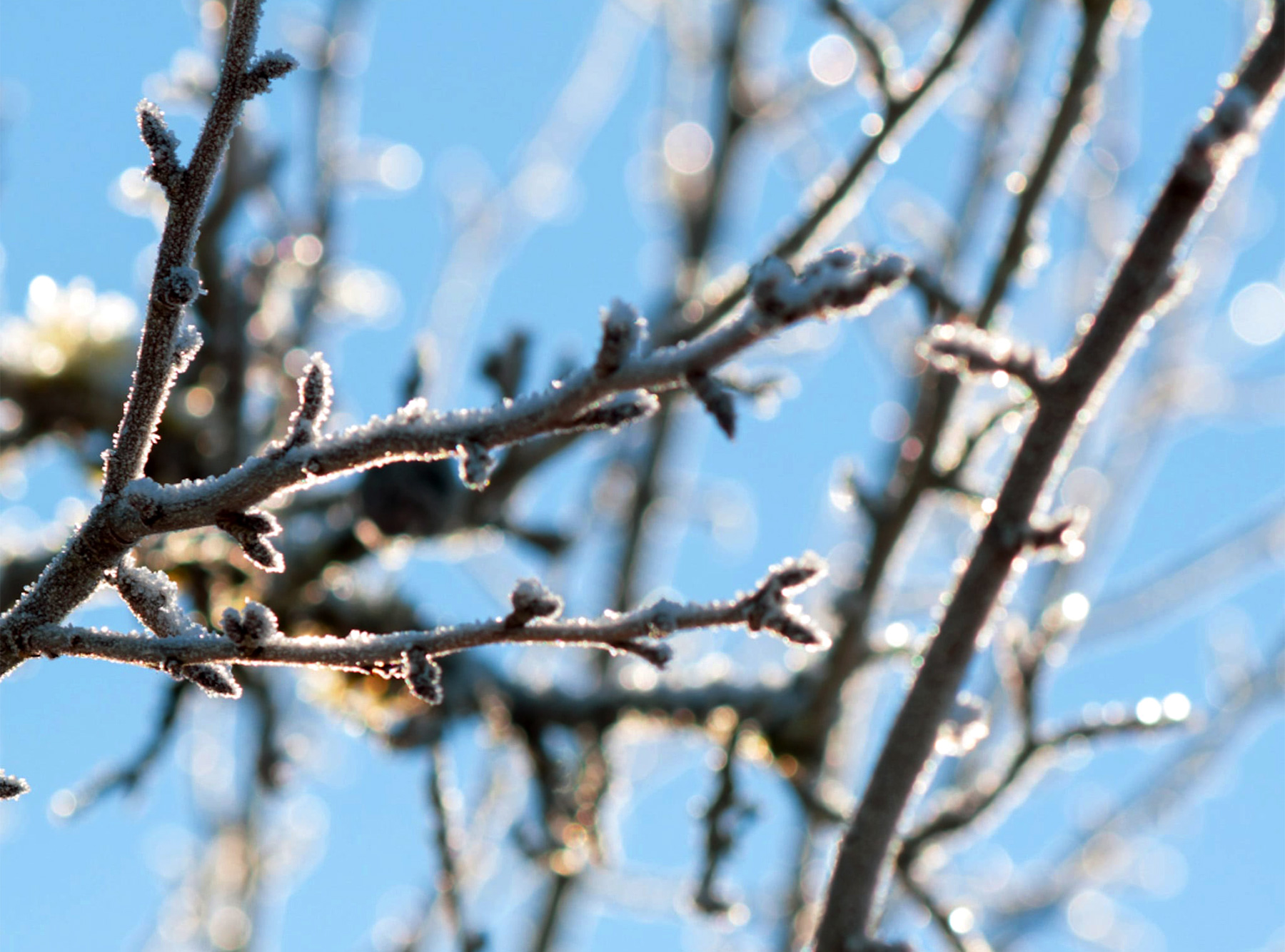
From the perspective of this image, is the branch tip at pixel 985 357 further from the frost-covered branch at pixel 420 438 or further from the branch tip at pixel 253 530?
the branch tip at pixel 253 530

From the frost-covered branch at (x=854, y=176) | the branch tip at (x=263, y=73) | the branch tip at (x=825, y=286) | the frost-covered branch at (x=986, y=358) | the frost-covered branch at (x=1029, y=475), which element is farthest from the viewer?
the frost-covered branch at (x=854, y=176)

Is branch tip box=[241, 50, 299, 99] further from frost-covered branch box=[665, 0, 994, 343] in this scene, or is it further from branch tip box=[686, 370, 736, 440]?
frost-covered branch box=[665, 0, 994, 343]

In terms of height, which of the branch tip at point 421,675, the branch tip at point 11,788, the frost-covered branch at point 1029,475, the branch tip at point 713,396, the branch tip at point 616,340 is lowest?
the branch tip at point 11,788

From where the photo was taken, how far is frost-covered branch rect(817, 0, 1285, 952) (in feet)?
4.51

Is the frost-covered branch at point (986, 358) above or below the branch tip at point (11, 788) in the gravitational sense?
above

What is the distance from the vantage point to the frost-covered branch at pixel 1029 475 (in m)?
1.38

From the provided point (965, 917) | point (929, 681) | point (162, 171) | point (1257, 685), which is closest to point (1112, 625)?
point (1257, 685)

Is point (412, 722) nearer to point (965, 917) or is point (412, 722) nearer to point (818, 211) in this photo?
point (965, 917)

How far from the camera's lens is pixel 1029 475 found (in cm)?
155

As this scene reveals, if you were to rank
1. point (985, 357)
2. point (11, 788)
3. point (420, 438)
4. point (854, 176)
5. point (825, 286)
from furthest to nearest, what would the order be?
point (854, 176), point (985, 357), point (11, 788), point (420, 438), point (825, 286)

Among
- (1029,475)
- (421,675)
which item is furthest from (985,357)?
(421,675)

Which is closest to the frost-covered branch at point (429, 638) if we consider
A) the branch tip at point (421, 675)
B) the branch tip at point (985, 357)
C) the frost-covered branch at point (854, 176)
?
the branch tip at point (421, 675)

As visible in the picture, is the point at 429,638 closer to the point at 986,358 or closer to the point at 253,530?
the point at 253,530

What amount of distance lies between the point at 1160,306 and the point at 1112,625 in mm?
2968
